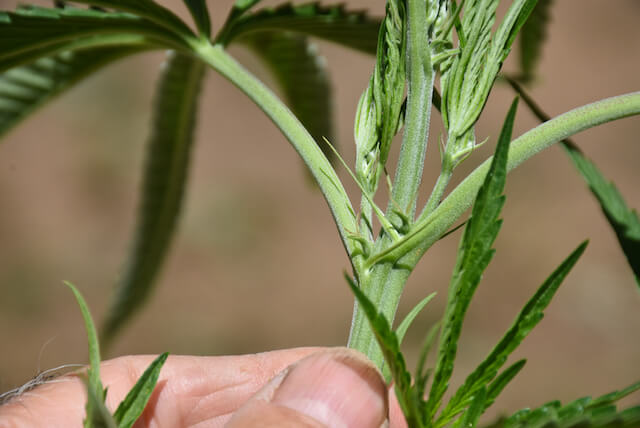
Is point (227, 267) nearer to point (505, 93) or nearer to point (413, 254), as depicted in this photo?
point (505, 93)

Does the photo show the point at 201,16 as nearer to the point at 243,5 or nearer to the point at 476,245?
the point at 243,5

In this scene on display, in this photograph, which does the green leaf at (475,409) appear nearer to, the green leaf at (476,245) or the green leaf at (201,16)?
the green leaf at (476,245)

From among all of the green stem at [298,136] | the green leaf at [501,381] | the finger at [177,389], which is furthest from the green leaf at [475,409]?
the finger at [177,389]

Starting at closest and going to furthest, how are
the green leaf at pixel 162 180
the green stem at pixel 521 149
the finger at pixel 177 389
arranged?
the green stem at pixel 521 149 → the finger at pixel 177 389 → the green leaf at pixel 162 180

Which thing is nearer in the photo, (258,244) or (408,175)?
(408,175)

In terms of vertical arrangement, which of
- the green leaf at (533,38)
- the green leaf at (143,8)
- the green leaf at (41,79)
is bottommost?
the green leaf at (533,38)

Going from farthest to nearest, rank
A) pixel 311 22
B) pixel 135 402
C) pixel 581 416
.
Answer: pixel 311 22
pixel 135 402
pixel 581 416

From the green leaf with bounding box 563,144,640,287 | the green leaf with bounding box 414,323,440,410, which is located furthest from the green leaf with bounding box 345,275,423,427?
the green leaf with bounding box 563,144,640,287

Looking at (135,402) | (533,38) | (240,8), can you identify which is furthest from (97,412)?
(533,38)
